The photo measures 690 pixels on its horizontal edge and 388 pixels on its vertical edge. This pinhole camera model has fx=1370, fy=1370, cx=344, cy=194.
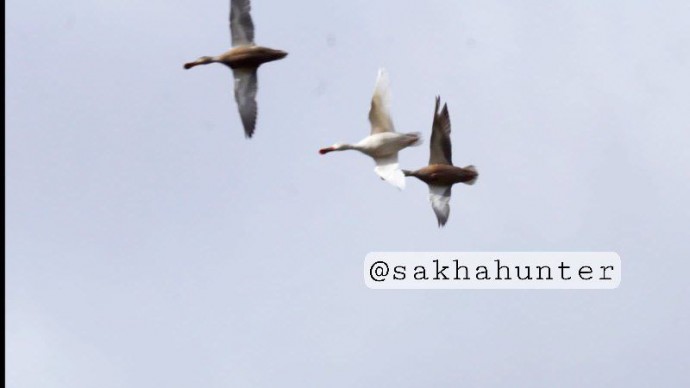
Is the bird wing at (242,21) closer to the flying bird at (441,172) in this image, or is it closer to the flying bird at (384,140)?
the flying bird at (384,140)

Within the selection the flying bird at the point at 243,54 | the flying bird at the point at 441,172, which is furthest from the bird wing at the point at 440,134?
the flying bird at the point at 243,54

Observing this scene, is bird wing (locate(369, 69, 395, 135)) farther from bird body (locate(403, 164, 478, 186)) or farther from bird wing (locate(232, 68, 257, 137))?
bird wing (locate(232, 68, 257, 137))

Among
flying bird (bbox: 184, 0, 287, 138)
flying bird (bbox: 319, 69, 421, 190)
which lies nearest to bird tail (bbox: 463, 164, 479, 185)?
flying bird (bbox: 319, 69, 421, 190)

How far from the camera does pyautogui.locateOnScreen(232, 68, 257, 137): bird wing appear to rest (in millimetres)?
17375

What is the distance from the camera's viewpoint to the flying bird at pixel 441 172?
17297mm

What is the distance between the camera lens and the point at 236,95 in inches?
693

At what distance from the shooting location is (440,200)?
17547mm

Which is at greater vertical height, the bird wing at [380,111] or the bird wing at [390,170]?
the bird wing at [380,111]

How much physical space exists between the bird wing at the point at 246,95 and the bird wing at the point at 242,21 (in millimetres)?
425

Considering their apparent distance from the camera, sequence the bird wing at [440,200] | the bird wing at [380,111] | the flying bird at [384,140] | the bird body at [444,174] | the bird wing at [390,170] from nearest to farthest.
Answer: the bird wing at [390,170] → the flying bird at [384,140] → the bird wing at [380,111] → the bird body at [444,174] → the bird wing at [440,200]

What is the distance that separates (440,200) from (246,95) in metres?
2.83

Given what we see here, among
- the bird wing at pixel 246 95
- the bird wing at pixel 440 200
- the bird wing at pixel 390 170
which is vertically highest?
the bird wing at pixel 246 95

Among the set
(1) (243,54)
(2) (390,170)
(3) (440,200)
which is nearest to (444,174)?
(3) (440,200)

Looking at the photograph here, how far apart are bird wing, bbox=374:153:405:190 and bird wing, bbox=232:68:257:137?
186 cm
